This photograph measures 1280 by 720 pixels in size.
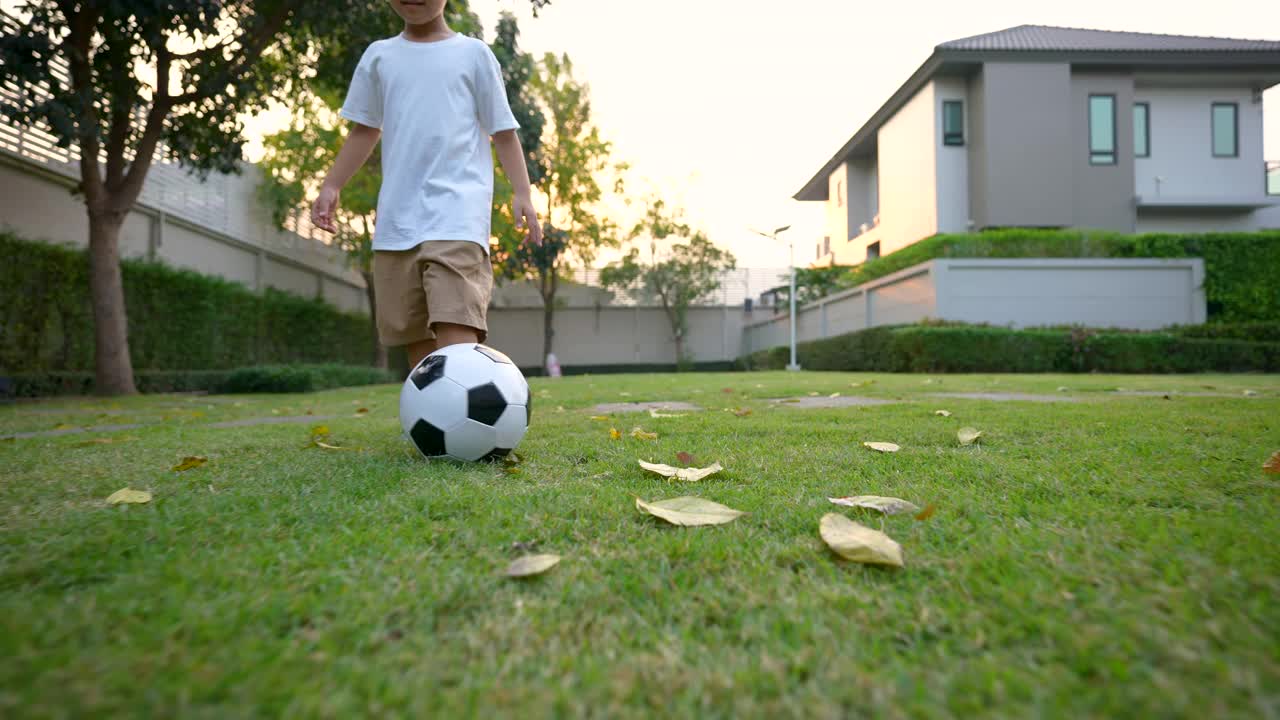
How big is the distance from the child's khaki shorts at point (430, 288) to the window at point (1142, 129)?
20.8 metres

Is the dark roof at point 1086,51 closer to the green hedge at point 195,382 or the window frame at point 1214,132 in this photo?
the window frame at point 1214,132

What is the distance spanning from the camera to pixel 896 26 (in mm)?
14656

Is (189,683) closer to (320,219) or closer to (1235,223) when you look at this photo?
(320,219)

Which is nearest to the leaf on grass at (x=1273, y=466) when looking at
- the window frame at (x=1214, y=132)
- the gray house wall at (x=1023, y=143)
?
the gray house wall at (x=1023, y=143)

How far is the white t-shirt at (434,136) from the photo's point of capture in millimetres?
2562

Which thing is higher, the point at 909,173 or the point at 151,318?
the point at 909,173

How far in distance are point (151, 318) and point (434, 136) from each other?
9.53m

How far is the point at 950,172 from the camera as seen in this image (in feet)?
53.5

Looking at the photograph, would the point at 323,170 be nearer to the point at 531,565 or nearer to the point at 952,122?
the point at 531,565

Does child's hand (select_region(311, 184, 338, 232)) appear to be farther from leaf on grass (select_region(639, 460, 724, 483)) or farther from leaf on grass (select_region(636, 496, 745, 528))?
leaf on grass (select_region(636, 496, 745, 528))

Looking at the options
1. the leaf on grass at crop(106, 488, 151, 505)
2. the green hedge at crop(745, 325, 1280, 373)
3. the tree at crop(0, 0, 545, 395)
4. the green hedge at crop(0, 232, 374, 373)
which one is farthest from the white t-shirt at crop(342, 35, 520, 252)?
the green hedge at crop(745, 325, 1280, 373)

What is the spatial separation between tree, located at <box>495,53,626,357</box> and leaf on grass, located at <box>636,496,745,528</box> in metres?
17.8

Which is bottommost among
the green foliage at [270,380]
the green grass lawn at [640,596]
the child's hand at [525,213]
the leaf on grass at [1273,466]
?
the green grass lawn at [640,596]

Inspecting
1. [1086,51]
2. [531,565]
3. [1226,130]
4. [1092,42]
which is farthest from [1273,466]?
[1226,130]
